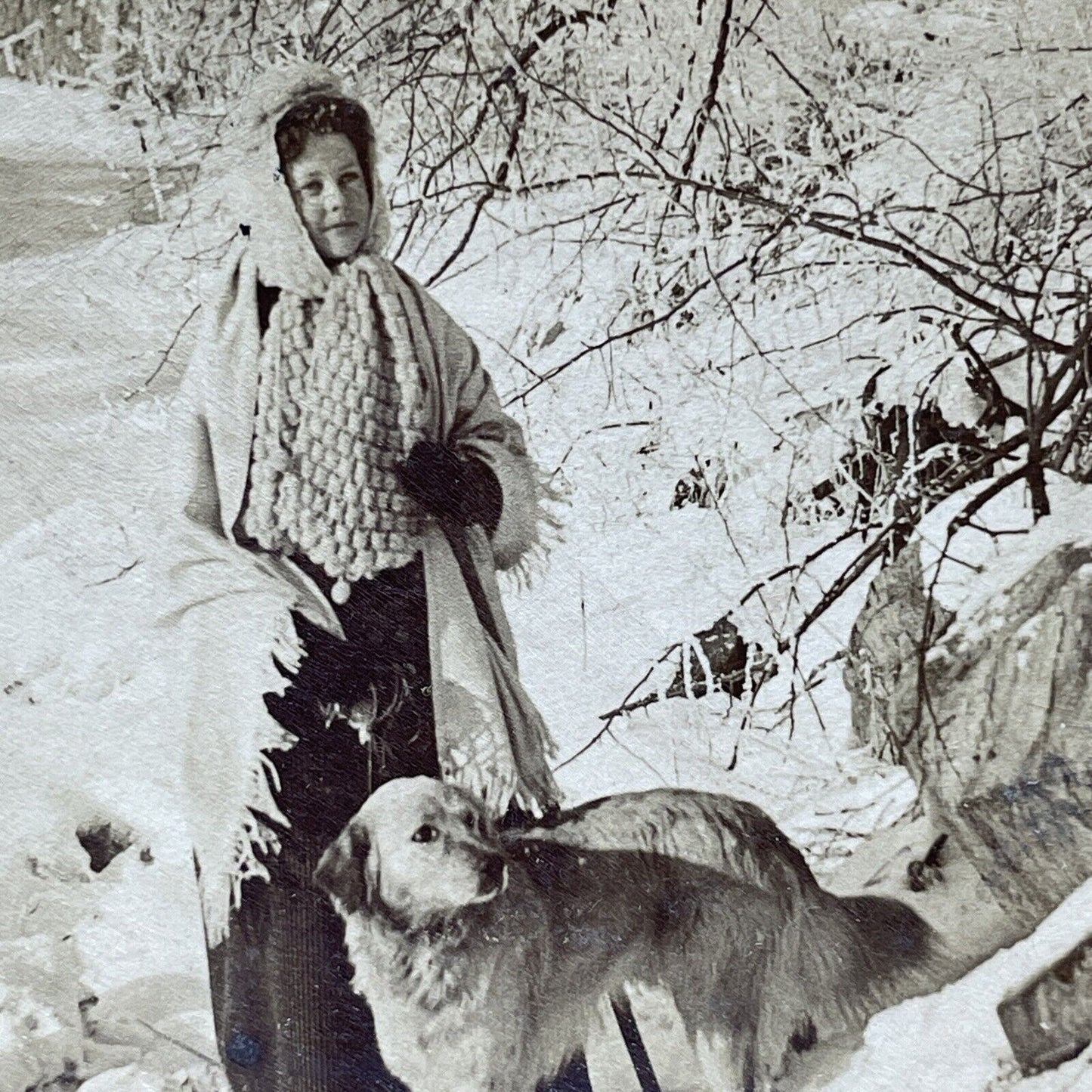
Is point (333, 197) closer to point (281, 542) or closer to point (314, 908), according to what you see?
point (281, 542)

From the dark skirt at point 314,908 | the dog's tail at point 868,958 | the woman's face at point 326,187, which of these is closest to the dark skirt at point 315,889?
the dark skirt at point 314,908

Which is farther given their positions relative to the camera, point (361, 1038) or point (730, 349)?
point (730, 349)

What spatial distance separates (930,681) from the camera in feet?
8.35

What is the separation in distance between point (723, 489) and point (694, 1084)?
3.94 feet

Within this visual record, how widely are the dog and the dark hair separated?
133 cm

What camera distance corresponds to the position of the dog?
239cm

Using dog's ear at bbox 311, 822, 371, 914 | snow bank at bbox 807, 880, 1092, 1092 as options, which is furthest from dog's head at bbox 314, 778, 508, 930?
snow bank at bbox 807, 880, 1092, 1092

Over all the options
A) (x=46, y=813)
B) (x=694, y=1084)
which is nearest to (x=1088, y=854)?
(x=694, y=1084)

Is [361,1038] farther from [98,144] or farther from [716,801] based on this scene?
[98,144]

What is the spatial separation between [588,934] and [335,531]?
95 cm

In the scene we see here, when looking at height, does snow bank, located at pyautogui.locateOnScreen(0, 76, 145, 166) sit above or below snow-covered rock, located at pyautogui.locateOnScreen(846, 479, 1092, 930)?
above

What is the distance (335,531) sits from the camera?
2.46 m

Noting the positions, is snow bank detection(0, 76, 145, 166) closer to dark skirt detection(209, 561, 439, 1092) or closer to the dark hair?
the dark hair

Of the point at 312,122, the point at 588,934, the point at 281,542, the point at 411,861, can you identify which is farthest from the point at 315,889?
the point at 312,122
